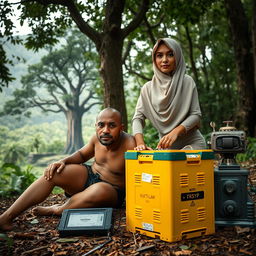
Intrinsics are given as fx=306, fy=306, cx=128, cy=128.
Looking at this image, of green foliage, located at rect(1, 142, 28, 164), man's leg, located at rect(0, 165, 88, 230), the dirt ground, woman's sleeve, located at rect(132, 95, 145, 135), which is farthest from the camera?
green foliage, located at rect(1, 142, 28, 164)

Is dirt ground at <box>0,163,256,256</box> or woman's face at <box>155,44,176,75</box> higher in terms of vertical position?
woman's face at <box>155,44,176,75</box>

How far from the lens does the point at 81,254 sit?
2.32 metres

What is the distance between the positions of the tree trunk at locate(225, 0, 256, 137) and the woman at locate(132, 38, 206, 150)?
5.80 metres

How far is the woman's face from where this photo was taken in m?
3.10

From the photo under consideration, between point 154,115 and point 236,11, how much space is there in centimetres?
655

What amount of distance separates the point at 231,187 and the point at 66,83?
3229cm

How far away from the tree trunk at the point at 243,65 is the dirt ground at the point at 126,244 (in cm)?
623

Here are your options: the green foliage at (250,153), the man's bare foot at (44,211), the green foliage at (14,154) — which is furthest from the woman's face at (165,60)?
the green foliage at (14,154)

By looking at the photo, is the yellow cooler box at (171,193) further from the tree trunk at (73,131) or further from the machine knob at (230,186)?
the tree trunk at (73,131)

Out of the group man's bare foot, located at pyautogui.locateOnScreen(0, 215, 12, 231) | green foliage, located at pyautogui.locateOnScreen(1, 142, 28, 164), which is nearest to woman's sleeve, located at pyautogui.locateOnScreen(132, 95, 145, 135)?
man's bare foot, located at pyautogui.locateOnScreen(0, 215, 12, 231)

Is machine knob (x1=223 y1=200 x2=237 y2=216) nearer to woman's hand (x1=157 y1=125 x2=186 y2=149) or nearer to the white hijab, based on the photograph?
woman's hand (x1=157 y1=125 x2=186 y2=149)

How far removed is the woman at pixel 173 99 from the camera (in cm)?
307

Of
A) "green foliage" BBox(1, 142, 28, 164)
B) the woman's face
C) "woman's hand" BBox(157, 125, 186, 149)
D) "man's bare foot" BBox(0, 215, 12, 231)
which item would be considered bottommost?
"green foliage" BBox(1, 142, 28, 164)

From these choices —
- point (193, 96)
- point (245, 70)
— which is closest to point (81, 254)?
point (193, 96)
